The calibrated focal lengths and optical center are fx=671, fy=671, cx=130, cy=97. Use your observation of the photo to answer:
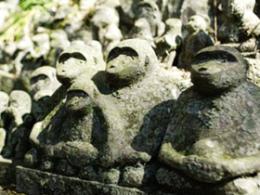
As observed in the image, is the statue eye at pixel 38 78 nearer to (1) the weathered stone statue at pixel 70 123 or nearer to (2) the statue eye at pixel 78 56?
(1) the weathered stone statue at pixel 70 123

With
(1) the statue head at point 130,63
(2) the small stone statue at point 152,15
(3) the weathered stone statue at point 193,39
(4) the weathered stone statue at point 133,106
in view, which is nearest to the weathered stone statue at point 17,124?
(4) the weathered stone statue at point 133,106

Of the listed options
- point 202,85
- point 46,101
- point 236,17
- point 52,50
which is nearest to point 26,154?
point 46,101

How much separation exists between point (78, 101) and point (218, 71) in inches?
68.5

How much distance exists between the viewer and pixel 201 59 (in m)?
6.34

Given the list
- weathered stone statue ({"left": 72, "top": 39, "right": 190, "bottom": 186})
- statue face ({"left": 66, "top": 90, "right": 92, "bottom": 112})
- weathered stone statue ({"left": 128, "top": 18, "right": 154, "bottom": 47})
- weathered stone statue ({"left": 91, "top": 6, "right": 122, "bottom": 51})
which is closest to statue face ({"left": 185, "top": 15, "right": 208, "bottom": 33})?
weathered stone statue ({"left": 128, "top": 18, "right": 154, "bottom": 47})

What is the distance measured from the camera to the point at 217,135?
6156 mm

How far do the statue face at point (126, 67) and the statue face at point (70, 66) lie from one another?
78cm

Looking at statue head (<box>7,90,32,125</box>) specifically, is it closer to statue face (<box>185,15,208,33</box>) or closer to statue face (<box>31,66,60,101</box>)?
statue face (<box>31,66,60,101</box>)

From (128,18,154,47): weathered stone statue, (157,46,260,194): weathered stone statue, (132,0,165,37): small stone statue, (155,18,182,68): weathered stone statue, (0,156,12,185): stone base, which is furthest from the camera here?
(132,0,165,37): small stone statue

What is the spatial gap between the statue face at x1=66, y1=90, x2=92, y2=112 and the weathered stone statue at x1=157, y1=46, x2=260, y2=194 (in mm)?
1123

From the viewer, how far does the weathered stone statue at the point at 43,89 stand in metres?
8.46

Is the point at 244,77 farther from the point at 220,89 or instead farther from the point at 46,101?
the point at 46,101

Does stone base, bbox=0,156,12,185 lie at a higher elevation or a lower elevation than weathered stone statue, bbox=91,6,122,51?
lower

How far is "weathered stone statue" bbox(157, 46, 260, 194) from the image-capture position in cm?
593
